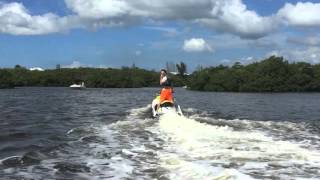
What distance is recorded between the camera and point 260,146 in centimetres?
1670

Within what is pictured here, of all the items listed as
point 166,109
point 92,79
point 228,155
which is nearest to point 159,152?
point 228,155

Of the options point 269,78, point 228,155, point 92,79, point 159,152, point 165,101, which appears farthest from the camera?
point 92,79

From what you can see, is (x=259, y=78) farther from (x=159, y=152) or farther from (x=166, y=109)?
(x=159, y=152)

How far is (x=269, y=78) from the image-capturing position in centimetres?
12988

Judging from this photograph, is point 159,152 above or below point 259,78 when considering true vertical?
below

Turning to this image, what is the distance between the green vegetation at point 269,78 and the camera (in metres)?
129

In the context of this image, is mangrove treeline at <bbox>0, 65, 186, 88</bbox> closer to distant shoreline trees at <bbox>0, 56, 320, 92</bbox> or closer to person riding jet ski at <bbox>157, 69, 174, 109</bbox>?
distant shoreline trees at <bbox>0, 56, 320, 92</bbox>

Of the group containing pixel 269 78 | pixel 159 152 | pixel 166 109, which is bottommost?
pixel 159 152

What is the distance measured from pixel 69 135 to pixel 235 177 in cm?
1052

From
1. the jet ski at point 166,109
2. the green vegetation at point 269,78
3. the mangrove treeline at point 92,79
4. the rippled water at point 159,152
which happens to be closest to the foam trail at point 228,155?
the rippled water at point 159,152

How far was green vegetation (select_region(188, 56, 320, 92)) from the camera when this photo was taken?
5079 inches

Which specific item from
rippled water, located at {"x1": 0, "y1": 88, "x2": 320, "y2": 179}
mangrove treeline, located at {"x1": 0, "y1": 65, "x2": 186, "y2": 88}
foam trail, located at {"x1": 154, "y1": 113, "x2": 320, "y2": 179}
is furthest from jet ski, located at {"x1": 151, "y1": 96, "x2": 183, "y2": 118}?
mangrove treeline, located at {"x1": 0, "y1": 65, "x2": 186, "y2": 88}

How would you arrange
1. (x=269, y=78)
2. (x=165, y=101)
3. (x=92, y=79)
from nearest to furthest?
(x=165, y=101) → (x=269, y=78) → (x=92, y=79)

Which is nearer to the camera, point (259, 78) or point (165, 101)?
point (165, 101)
